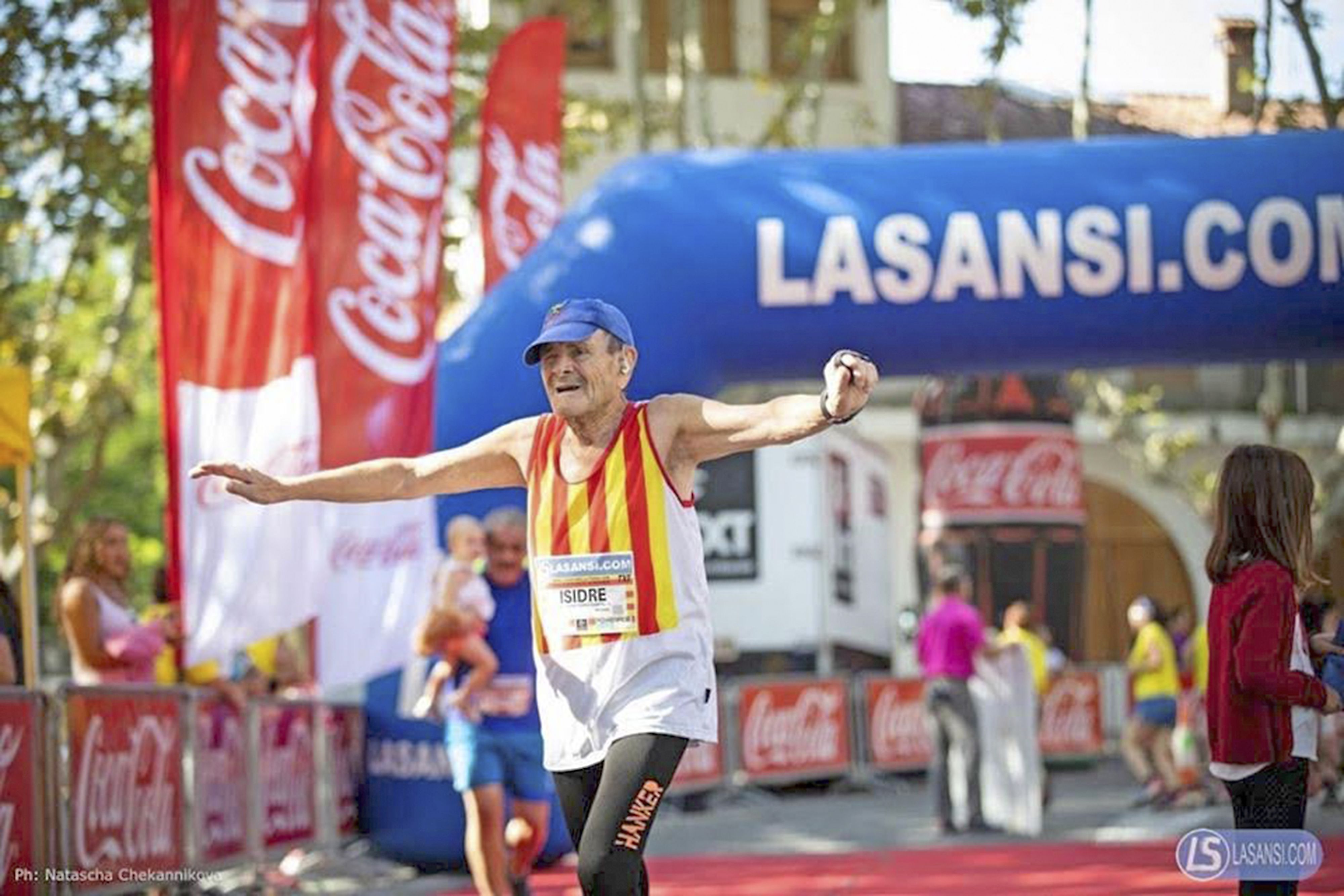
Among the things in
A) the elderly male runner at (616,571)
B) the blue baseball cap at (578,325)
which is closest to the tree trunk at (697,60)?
the blue baseball cap at (578,325)

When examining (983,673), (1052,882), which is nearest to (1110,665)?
(983,673)

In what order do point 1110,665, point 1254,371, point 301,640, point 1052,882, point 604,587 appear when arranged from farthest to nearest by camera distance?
point 1254,371, point 1110,665, point 301,640, point 1052,882, point 604,587

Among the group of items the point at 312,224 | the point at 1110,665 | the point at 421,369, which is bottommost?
the point at 1110,665

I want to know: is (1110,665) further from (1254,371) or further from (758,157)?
(758,157)

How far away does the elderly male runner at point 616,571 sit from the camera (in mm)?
6184

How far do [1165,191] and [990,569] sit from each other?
15155mm

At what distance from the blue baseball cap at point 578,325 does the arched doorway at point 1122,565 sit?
32059 millimetres

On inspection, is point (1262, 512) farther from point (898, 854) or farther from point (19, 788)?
point (898, 854)

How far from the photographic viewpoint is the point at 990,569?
26.4 meters

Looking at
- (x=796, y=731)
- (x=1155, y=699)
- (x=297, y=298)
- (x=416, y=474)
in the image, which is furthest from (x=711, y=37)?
(x=416, y=474)

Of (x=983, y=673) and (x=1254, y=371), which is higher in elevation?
(x=1254, y=371)

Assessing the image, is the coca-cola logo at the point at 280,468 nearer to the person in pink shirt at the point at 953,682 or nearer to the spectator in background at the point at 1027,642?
the person in pink shirt at the point at 953,682

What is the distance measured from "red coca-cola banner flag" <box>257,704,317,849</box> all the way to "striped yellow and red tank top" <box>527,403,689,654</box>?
5.46 m

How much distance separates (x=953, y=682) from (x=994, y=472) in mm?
10174
